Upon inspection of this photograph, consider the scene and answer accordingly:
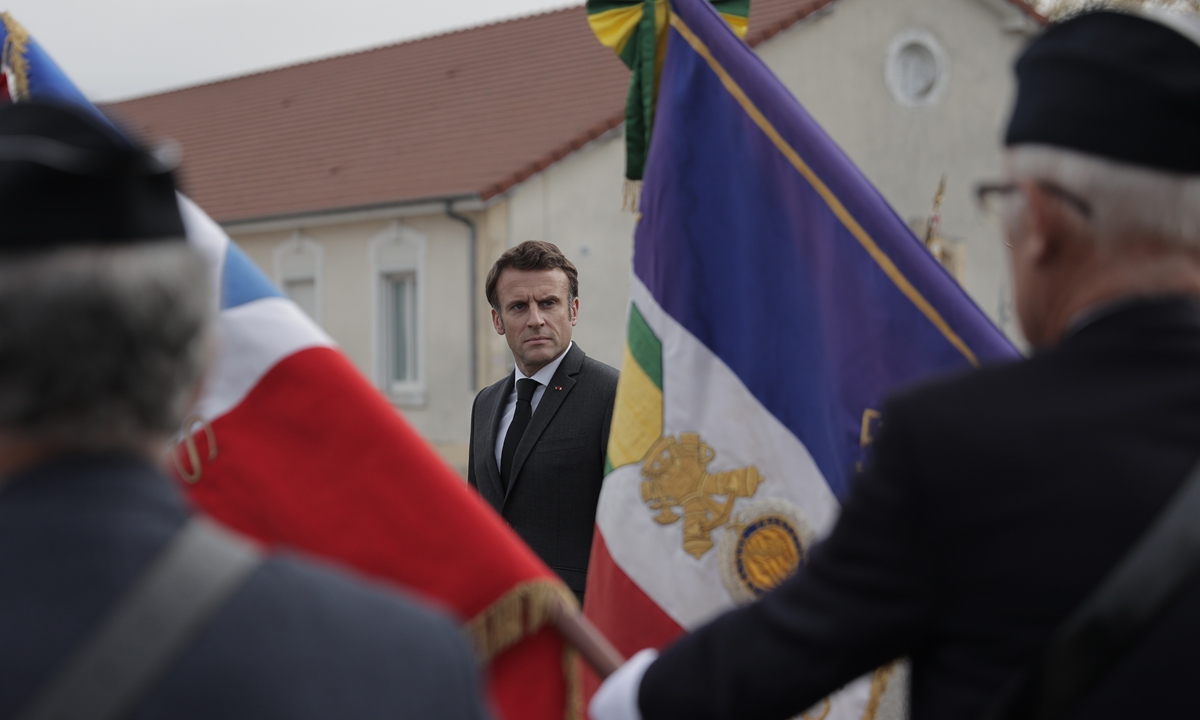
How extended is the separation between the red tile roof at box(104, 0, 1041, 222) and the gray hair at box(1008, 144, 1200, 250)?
533 inches

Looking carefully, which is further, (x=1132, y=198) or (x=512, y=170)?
(x=512, y=170)

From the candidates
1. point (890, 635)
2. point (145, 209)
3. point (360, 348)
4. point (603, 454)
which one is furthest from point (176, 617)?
point (360, 348)

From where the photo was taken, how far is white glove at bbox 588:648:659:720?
1.60 metres

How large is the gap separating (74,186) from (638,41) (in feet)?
6.64

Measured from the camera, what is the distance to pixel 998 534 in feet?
4.24

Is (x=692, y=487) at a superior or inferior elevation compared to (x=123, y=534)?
inferior

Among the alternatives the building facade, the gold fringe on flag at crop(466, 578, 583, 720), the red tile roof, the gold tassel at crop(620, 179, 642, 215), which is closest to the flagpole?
the gold fringe on flag at crop(466, 578, 583, 720)

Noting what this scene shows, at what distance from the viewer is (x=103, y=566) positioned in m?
1.06

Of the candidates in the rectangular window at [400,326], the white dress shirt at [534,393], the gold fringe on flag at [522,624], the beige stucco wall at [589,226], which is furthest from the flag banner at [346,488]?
the rectangular window at [400,326]

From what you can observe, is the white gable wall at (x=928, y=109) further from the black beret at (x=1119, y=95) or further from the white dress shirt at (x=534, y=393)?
the black beret at (x=1119, y=95)

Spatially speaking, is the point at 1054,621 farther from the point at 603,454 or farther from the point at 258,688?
the point at 603,454

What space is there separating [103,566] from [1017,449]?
0.93m

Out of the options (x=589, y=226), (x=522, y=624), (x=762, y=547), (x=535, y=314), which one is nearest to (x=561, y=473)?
(x=535, y=314)

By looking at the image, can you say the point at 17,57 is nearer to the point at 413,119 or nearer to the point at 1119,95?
the point at 1119,95
